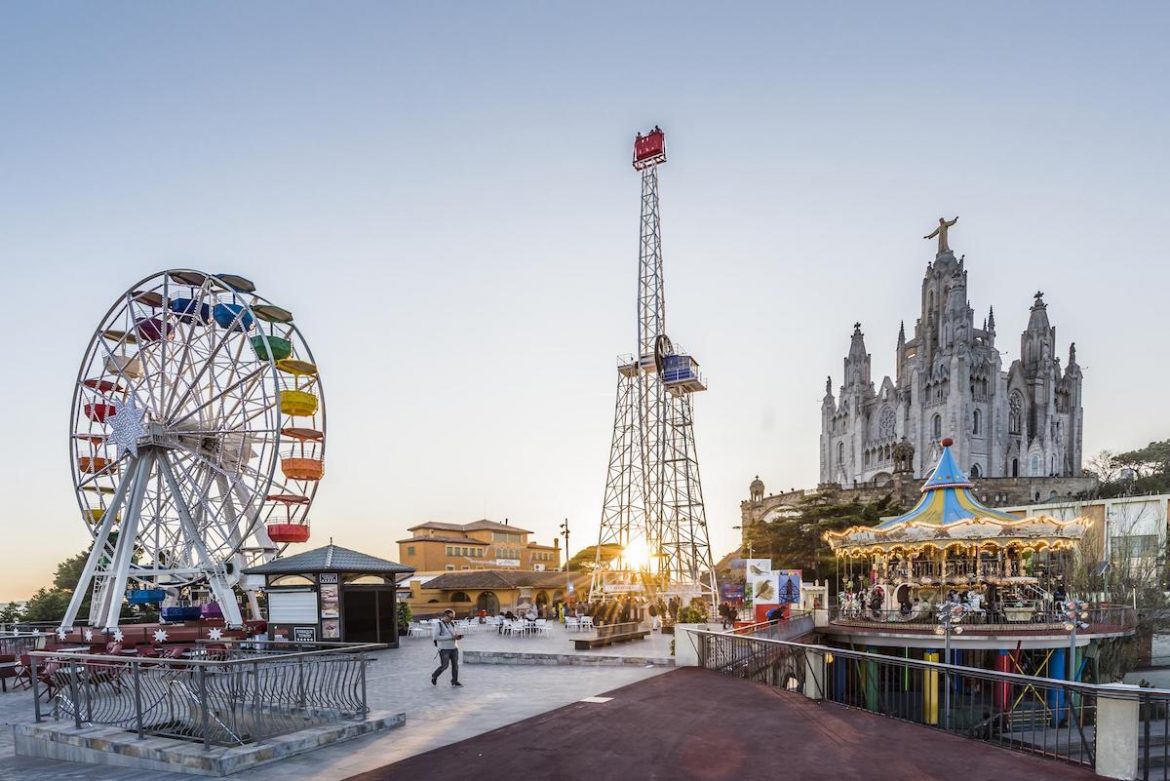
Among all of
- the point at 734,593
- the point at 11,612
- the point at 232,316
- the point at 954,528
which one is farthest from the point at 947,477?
the point at 11,612

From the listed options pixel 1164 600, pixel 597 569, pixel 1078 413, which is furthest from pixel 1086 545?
pixel 1078 413

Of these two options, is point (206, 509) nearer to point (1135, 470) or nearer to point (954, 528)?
point (954, 528)

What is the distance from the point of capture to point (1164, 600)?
3212 centimetres

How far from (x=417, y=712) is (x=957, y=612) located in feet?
54.0

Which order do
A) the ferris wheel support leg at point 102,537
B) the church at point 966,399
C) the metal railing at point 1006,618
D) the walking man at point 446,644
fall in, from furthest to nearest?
the church at point 966,399 → the ferris wheel support leg at point 102,537 → the metal railing at point 1006,618 → the walking man at point 446,644

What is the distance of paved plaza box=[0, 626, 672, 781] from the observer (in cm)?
830

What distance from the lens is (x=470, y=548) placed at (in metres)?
63.3

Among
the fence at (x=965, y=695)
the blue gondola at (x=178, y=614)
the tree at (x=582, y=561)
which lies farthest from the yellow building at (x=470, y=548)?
the fence at (x=965, y=695)

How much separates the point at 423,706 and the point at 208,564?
705 inches

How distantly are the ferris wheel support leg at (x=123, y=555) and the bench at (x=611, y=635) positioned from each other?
16.0m

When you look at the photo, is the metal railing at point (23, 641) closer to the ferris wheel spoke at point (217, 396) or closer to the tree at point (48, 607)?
the ferris wheel spoke at point (217, 396)

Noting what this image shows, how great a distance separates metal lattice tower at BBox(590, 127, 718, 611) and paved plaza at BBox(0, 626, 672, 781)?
22015 mm

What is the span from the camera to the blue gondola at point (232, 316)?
28.0 meters

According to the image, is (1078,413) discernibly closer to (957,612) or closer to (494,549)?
(494,549)
